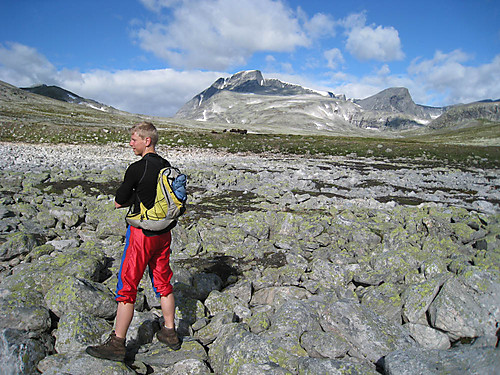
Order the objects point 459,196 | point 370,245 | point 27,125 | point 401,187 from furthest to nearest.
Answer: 1. point 27,125
2. point 401,187
3. point 459,196
4. point 370,245

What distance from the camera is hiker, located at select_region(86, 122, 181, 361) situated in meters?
4.63

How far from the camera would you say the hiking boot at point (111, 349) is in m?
4.18

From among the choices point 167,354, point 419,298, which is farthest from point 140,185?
point 419,298

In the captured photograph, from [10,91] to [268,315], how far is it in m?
193

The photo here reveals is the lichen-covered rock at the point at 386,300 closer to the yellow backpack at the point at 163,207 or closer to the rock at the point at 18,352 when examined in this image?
the yellow backpack at the point at 163,207

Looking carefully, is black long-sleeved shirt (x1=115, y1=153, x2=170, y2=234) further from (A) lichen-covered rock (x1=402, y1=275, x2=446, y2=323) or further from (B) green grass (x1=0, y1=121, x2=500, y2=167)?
(B) green grass (x1=0, y1=121, x2=500, y2=167)

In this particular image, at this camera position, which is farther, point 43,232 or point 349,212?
point 349,212

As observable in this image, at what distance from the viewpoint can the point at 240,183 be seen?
17250 mm

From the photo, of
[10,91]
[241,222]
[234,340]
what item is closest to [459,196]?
[241,222]

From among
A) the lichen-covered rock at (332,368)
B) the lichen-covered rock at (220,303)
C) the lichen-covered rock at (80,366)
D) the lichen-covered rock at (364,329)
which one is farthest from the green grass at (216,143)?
the lichen-covered rock at (332,368)

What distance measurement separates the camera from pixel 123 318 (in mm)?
4605

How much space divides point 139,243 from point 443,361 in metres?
4.47

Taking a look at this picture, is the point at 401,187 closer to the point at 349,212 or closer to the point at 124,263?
the point at 349,212

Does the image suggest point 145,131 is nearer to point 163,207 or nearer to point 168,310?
point 163,207
